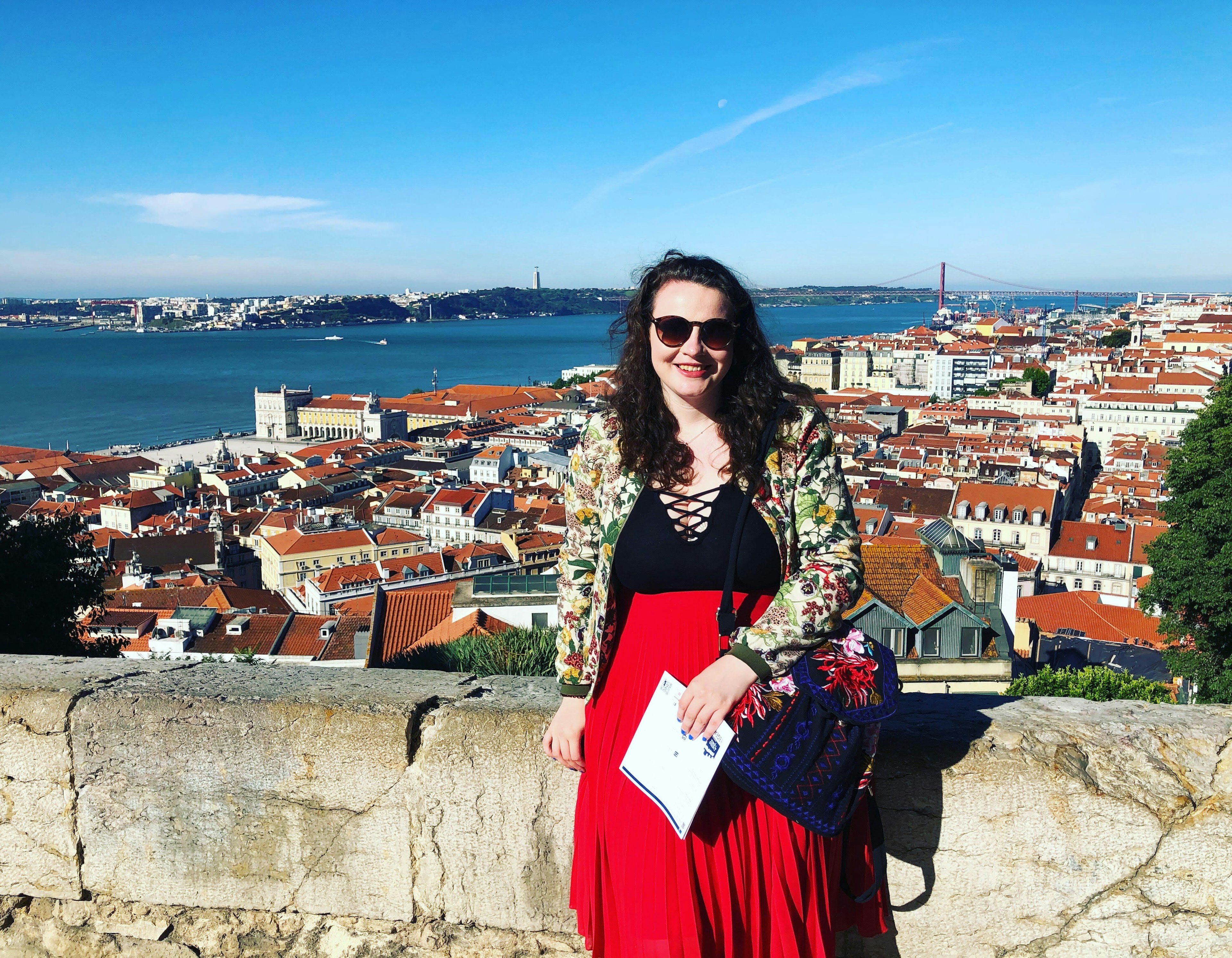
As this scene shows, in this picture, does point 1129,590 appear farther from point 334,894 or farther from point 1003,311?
point 1003,311

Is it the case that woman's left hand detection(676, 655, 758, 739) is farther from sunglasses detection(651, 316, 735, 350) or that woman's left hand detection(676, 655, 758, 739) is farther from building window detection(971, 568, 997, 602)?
building window detection(971, 568, 997, 602)

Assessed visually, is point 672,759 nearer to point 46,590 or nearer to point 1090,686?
point 46,590

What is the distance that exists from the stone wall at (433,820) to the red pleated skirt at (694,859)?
0.57 feet

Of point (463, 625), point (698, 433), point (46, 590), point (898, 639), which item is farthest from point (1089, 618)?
point (698, 433)

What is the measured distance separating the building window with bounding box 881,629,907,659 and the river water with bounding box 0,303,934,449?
3060cm

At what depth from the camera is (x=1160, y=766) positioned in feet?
4.35

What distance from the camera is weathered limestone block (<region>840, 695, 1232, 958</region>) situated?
1304 millimetres

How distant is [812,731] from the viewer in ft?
3.81

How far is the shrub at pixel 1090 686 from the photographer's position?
870cm

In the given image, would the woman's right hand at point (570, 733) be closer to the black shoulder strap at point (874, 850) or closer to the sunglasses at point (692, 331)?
the black shoulder strap at point (874, 850)

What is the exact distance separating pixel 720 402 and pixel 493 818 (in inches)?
26.7

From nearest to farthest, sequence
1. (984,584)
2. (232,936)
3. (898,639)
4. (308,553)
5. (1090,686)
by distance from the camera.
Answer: (232,936)
(1090,686)
(898,639)
(984,584)
(308,553)

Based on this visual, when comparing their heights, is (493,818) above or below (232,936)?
above

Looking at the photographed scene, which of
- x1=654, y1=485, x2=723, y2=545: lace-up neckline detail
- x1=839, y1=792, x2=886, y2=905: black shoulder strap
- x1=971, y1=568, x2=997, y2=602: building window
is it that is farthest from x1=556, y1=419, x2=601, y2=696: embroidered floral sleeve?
x1=971, y1=568, x2=997, y2=602: building window
